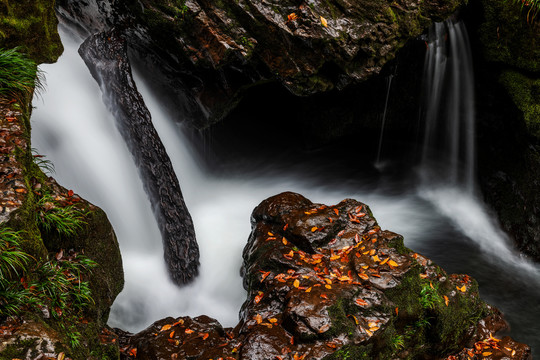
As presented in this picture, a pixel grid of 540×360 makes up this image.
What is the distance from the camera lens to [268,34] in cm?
632

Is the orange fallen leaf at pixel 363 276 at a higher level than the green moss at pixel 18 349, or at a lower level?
higher

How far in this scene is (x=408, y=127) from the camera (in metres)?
10.2

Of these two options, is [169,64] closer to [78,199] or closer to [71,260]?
[78,199]

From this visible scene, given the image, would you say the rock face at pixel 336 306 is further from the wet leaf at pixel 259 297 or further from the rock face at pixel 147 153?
the rock face at pixel 147 153

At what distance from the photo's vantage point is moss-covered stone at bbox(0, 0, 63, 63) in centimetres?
463

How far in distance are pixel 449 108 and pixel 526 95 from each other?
1911mm

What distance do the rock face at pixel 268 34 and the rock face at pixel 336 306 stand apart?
8.54 feet

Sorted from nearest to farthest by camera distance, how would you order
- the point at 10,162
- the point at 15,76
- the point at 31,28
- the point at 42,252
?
the point at 42,252 → the point at 10,162 → the point at 15,76 → the point at 31,28

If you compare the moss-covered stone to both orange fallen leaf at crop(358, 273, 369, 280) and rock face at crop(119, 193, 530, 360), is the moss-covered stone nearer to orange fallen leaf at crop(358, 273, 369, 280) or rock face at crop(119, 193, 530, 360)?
rock face at crop(119, 193, 530, 360)

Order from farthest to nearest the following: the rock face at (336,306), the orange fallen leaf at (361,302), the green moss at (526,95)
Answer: the green moss at (526,95) → the orange fallen leaf at (361,302) → the rock face at (336,306)

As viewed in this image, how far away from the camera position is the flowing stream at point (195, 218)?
225 inches

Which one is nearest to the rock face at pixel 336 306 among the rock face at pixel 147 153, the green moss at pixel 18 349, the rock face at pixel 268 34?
the rock face at pixel 147 153

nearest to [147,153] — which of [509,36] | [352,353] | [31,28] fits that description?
[31,28]

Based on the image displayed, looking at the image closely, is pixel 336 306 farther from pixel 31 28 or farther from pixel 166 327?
pixel 31 28
